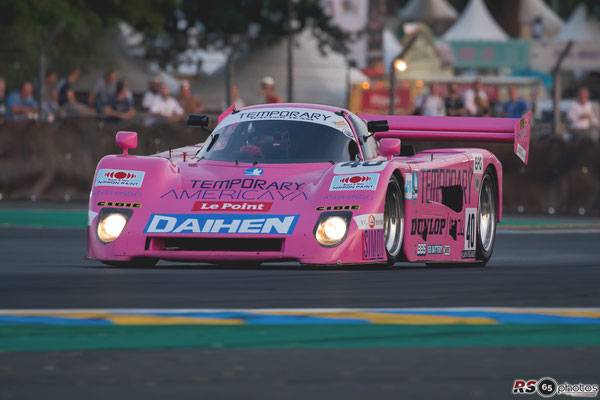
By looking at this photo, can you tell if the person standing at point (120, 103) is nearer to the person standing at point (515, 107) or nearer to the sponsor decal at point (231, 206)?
the person standing at point (515, 107)

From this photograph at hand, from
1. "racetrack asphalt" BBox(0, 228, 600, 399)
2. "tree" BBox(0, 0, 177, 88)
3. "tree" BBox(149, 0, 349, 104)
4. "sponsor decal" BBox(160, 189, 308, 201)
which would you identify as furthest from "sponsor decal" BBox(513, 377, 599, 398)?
"tree" BBox(149, 0, 349, 104)

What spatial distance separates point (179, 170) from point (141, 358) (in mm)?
5085

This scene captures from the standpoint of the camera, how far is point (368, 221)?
38.0ft

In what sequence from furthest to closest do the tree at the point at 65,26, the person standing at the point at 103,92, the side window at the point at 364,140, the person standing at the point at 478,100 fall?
the tree at the point at 65,26
the person standing at the point at 478,100
the person standing at the point at 103,92
the side window at the point at 364,140

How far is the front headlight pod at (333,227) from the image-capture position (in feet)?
37.5

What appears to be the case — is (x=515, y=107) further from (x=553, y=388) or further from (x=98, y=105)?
(x=553, y=388)

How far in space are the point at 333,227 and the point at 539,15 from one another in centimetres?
6946

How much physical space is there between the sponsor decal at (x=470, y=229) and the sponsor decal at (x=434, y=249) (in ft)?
1.57

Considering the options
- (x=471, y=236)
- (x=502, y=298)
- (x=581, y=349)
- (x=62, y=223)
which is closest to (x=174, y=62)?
(x=62, y=223)

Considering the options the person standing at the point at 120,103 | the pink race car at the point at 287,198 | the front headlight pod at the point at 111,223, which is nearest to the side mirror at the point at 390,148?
the pink race car at the point at 287,198

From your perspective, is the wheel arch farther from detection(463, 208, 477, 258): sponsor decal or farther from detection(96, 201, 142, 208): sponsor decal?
detection(96, 201, 142, 208): sponsor decal

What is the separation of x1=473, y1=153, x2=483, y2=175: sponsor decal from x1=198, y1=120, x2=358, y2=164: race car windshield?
1.46 meters

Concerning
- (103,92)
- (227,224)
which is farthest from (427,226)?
(103,92)

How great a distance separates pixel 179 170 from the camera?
482 inches
